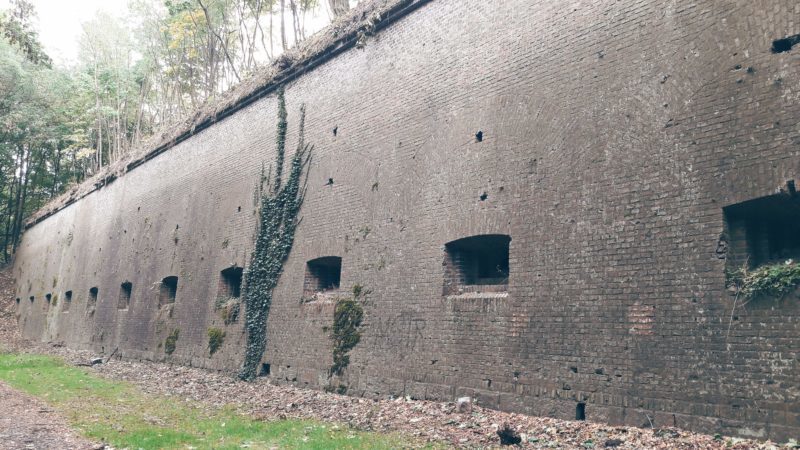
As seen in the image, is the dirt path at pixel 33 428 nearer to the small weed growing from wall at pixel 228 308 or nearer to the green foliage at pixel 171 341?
the small weed growing from wall at pixel 228 308

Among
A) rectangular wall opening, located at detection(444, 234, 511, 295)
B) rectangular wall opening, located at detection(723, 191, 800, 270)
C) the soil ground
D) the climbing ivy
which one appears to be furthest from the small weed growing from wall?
rectangular wall opening, located at detection(723, 191, 800, 270)

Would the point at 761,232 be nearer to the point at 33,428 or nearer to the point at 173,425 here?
the point at 173,425

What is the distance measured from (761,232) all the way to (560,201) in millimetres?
1987

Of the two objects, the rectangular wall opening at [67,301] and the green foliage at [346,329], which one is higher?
the rectangular wall opening at [67,301]

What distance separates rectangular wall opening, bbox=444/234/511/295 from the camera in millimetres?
8039

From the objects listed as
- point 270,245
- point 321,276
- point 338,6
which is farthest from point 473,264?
point 338,6

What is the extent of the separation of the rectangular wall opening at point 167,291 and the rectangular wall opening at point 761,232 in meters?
13.2

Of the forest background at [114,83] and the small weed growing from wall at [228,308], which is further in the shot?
the forest background at [114,83]

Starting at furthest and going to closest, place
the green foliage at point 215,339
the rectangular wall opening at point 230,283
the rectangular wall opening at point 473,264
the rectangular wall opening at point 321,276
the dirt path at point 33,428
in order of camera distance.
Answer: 1. the rectangular wall opening at point 230,283
2. the green foliage at point 215,339
3. the rectangular wall opening at point 321,276
4. the rectangular wall opening at point 473,264
5. the dirt path at point 33,428

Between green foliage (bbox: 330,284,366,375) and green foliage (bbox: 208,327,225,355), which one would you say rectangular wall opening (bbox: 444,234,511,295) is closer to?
green foliage (bbox: 330,284,366,375)

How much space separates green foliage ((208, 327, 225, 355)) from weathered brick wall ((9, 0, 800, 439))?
0.37m

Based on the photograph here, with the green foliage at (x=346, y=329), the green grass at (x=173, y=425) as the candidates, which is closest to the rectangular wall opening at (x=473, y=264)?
the green foliage at (x=346, y=329)

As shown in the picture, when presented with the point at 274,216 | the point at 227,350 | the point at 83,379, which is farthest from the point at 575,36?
the point at 83,379

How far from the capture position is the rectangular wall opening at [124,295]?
18.0m
